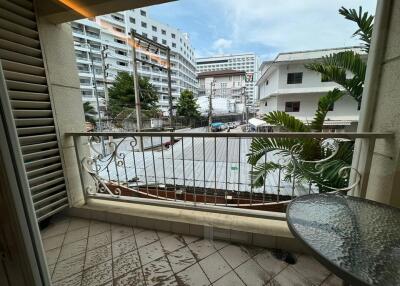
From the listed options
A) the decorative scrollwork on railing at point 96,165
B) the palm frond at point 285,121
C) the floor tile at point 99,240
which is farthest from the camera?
the palm frond at point 285,121

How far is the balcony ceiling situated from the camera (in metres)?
1.51

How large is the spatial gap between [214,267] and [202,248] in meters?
0.20

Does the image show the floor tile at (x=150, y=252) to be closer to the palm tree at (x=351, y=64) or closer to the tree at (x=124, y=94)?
the palm tree at (x=351, y=64)

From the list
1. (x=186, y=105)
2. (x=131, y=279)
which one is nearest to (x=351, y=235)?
→ (x=131, y=279)

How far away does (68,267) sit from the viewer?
1363mm

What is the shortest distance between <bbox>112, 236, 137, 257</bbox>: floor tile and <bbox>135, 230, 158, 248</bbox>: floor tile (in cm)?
4

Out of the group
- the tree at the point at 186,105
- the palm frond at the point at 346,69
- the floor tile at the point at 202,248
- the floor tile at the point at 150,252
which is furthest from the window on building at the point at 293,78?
the tree at the point at 186,105

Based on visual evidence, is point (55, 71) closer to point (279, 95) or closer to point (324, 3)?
point (324, 3)

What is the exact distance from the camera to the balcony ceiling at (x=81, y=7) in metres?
1.51

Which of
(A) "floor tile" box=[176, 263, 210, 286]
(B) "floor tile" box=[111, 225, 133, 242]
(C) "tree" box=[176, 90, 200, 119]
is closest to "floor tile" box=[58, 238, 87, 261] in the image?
(B) "floor tile" box=[111, 225, 133, 242]

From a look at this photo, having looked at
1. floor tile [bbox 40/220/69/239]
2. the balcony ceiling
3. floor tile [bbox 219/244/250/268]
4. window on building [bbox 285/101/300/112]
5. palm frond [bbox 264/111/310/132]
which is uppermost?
the balcony ceiling

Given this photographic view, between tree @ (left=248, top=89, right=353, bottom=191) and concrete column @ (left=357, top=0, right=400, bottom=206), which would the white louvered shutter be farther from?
concrete column @ (left=357, top=0, right=400, bottom=206)

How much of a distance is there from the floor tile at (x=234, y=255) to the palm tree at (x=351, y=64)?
83.9 inches

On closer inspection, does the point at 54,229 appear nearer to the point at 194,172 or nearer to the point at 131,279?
the point at 131,279
